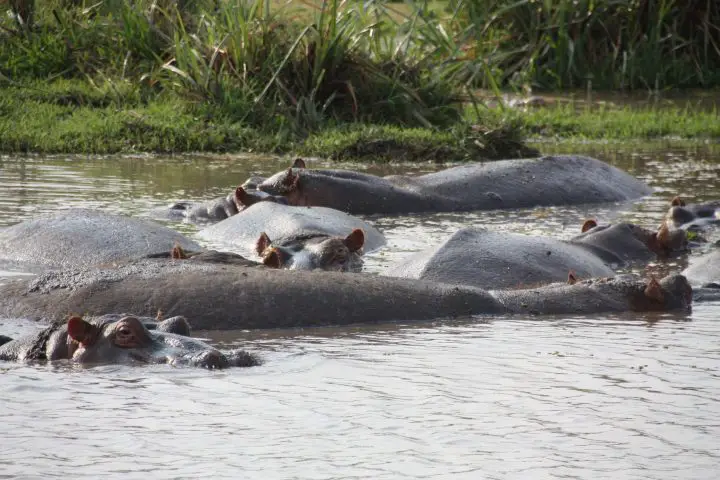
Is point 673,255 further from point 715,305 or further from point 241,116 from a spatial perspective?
point 241,116

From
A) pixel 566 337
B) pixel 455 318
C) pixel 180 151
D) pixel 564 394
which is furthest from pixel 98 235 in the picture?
pixel 180 151

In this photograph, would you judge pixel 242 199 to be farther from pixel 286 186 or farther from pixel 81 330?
pixel 81 330

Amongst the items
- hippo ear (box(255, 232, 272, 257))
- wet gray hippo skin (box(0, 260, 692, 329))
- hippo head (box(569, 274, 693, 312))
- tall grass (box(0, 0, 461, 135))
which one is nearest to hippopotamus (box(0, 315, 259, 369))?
wet gray hippo skin (box(0, 260, 692, 329))

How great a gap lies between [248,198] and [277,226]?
0.98 meters

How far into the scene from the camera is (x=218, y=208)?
900 centimetres

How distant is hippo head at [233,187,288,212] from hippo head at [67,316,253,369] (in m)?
3.87

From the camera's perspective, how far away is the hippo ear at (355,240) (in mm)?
6980

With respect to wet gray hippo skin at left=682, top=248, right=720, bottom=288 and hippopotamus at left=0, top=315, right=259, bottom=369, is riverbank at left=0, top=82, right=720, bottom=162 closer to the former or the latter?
wet gray hippo skin at left=682, top=248, right=720, bottom=288

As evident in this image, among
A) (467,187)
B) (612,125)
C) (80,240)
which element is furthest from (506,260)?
(612,125)

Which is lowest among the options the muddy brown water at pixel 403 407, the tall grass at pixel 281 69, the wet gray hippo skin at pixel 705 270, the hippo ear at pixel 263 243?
the muddy brown water at pixel 403 407

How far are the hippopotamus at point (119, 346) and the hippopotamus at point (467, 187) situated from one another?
4319 millimetres

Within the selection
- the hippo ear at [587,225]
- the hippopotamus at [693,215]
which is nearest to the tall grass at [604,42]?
the hippopotamus at [693,215]

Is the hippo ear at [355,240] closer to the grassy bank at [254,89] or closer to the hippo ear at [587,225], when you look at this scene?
the hippo ear at [587,225]

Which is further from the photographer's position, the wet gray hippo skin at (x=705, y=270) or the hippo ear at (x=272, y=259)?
the wet gray hippo skin at (x=705, y=270)
